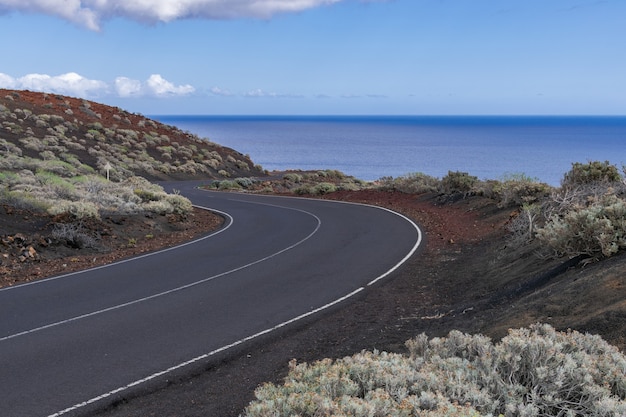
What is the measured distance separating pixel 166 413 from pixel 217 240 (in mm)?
13607

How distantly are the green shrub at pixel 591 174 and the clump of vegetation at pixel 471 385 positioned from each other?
13481mm

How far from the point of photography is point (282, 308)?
1180 cm

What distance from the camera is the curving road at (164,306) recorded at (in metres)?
8.16

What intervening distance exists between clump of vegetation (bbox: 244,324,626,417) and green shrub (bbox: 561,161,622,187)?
44.2 feet

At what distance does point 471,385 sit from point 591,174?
1517cm

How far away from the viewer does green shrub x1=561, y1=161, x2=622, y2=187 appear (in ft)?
58.0

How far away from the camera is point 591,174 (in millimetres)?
17781

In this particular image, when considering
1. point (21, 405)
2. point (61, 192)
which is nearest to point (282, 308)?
point (21, 405)

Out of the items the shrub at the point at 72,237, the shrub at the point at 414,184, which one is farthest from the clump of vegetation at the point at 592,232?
the shrub at the point at 414,184

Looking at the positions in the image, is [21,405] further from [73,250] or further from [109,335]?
[73,250]

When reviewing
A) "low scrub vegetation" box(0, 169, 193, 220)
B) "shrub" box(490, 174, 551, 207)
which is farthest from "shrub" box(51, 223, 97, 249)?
"shrub" box(490, 174, 551, 207)

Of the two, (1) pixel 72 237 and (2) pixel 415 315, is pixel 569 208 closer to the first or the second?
(2) pixel 415 315

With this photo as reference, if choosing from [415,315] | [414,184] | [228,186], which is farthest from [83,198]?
[228,186]

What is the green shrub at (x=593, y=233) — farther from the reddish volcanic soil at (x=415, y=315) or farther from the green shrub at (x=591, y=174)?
the green shrub at (x=591, y=174)
